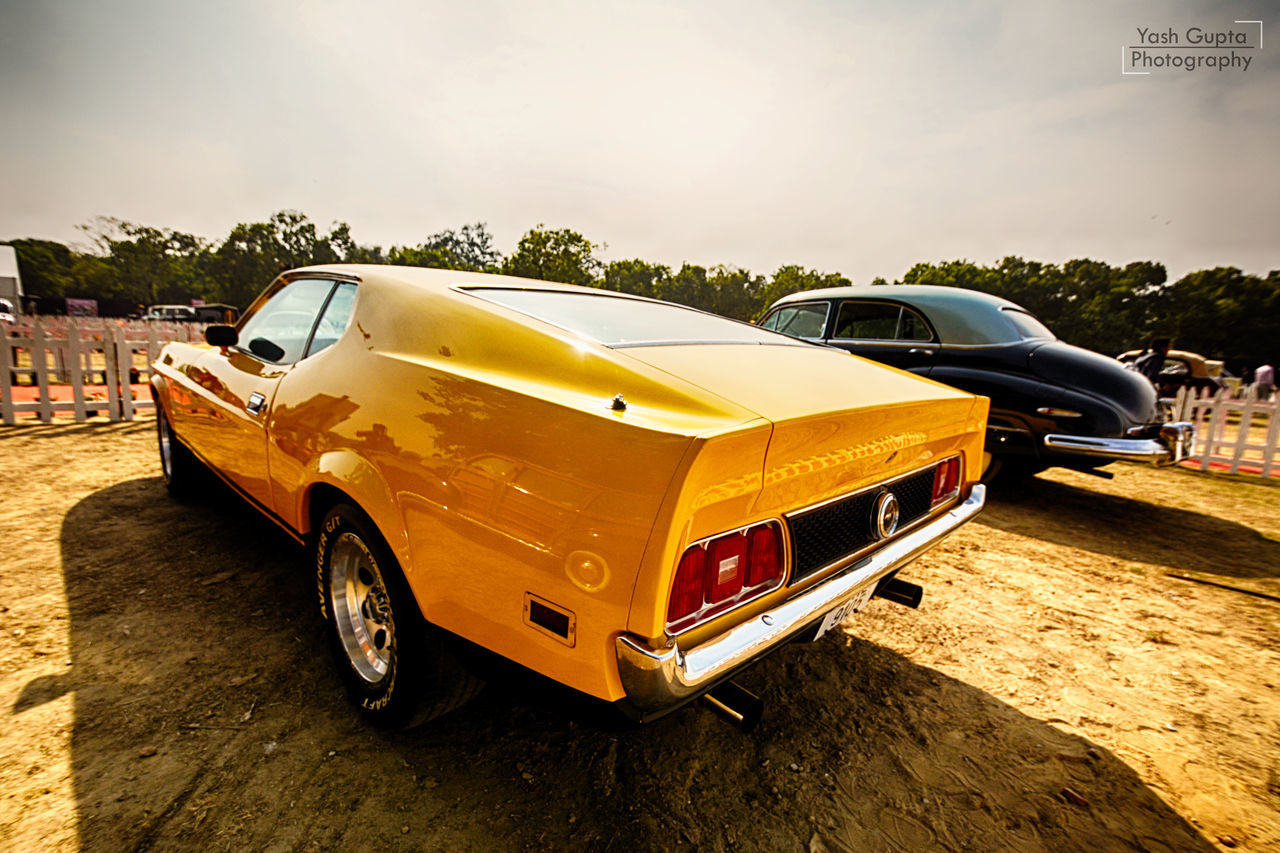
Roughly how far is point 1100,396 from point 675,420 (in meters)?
4.62

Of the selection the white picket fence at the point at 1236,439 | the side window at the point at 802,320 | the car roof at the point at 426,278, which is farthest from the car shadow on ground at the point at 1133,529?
the car roof at the point at 426,278

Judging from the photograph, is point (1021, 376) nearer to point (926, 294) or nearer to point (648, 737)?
point (926, 294)

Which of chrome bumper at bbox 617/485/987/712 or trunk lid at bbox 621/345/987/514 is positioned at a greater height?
trunk lid at bbox 621/345/987/514

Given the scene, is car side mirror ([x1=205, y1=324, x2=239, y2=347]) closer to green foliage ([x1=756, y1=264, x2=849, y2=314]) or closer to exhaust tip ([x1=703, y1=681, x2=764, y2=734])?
exhaust tip ([x1=703, y1=681, x2=764, y2=734])

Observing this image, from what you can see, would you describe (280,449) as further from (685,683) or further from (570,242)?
(570,242)

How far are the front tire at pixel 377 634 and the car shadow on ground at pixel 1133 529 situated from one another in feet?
14.2

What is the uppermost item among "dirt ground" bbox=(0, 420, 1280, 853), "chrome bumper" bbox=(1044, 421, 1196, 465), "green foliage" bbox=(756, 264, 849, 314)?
"green foliage" bbox=(756, 264, 849, 314)

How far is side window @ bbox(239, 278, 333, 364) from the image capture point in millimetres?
2352

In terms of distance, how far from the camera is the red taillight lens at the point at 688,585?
1183 mm

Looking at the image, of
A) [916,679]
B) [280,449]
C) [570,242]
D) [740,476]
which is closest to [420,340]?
[280,449]

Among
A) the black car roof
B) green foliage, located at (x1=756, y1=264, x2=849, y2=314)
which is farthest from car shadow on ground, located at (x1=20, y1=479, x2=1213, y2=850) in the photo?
green foliage, located at (x1=756, y1=264, x2=849, y2=314)

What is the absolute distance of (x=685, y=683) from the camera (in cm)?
113

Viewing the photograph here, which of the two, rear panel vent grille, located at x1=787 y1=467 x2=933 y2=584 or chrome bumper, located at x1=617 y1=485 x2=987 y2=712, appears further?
rear panel vent grille, located at x1=787 y1=467 x2=933 y2=584

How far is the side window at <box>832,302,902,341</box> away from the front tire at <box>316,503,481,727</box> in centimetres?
507
